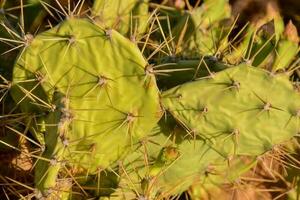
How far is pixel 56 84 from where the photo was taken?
2049 mm

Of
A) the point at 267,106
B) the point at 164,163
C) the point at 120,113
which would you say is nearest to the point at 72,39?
the point at 120,113

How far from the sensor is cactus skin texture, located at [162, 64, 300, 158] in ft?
6.77

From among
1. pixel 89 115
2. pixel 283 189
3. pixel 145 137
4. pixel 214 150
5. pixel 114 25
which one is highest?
pixel 114 25

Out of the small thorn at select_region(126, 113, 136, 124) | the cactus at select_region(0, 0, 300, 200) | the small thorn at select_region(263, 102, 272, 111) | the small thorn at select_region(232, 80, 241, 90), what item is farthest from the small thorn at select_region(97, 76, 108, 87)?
the small thorn at select_region(263, 102, 272, 111)

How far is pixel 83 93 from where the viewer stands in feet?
6.65

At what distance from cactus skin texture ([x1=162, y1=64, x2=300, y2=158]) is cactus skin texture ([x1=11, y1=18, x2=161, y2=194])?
15 centimetres

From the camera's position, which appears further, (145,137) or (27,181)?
(27,181)

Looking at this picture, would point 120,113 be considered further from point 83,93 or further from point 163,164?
point 163,164

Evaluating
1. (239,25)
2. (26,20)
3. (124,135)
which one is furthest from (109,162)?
(239,25)

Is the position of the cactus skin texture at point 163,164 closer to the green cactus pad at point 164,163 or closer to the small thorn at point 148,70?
the green cactus pad at point 164,163

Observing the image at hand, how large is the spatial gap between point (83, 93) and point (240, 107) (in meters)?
0.52

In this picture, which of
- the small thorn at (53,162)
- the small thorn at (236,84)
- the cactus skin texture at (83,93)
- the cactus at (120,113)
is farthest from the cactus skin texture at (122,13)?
the small thorn at (53,162)

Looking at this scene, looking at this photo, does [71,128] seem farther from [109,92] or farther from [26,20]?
[26,20]

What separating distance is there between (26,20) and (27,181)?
0.68m
